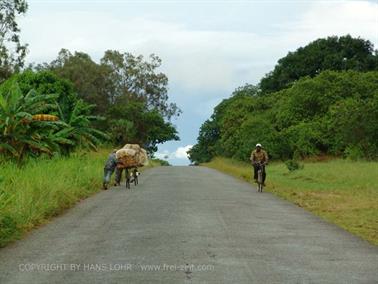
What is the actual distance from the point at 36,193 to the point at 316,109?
41557 mm

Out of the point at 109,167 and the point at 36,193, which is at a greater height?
the point at 109,167

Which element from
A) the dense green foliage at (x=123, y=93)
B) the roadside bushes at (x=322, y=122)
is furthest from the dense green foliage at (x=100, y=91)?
the roadside bushes at (x=322, y=122)

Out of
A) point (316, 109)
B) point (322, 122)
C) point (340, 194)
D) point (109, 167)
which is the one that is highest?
point (316, 109)

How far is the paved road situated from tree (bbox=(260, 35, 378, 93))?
186ft

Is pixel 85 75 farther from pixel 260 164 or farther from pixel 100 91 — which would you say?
pixel 260 164

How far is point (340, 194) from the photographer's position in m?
22.7

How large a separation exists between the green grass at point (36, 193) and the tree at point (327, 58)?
5131 cm

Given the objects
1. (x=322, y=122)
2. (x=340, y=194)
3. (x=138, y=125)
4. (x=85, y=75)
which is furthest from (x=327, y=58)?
(x=340, y=194)

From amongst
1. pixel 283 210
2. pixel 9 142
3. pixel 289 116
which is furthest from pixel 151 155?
pixel 283 210

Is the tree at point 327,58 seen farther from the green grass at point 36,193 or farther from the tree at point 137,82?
the green grass at point 36,193

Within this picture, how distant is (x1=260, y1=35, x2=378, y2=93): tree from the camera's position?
7125 cm

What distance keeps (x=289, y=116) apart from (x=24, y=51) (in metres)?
23.2

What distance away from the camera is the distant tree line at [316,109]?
44.6 m

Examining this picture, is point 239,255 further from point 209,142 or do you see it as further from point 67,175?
point 209,142
